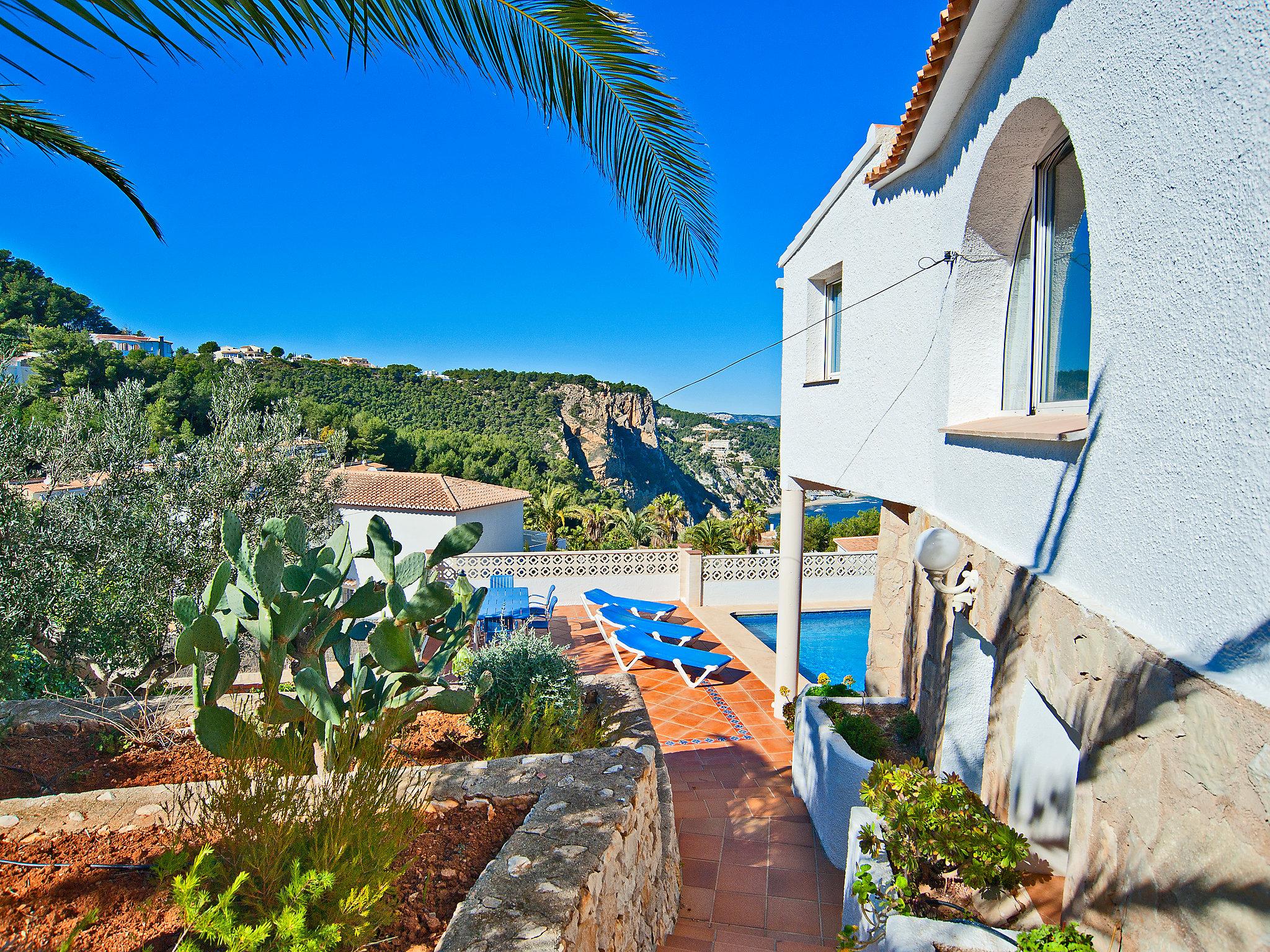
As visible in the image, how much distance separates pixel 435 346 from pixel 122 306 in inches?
1628

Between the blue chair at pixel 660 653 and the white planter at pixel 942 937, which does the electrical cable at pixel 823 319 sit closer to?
the white planter at pixel 942 937

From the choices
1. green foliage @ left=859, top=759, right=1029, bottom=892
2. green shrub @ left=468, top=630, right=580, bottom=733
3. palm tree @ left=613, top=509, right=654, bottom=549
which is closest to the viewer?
green foliage @ left=859, top=759, right=1029, bottom=892

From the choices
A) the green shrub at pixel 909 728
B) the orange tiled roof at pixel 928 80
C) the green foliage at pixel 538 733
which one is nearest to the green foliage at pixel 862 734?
the green shrub at pixel 909 728

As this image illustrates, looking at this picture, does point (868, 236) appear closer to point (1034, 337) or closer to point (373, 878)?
point (1034, 337)

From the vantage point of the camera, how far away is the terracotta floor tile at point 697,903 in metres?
4.48

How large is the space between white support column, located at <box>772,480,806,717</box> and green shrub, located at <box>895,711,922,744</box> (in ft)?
9.32

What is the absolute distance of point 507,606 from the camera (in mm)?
11266

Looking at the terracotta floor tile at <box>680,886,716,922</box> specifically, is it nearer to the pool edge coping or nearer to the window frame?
Result: the pool edge coping

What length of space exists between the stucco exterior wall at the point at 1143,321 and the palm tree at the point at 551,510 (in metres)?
18.6

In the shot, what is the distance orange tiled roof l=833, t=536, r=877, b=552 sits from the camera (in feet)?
58.4

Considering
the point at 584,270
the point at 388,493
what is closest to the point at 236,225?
the point at 388,493

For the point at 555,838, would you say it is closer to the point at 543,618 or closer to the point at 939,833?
the point at 939,833

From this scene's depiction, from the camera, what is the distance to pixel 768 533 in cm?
1958

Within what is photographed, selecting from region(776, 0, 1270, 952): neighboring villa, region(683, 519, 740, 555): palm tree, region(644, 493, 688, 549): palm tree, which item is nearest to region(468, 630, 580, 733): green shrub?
region(776, 0, 1270, 952): neighboring villa
